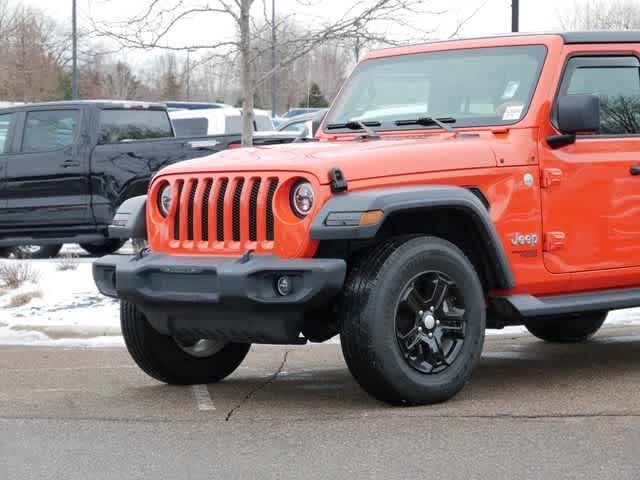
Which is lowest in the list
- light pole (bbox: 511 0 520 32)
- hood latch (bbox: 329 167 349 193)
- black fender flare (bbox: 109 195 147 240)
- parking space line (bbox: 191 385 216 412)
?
parking space line (bbox: 191 385 216 412)

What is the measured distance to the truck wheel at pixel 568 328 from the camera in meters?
9.09

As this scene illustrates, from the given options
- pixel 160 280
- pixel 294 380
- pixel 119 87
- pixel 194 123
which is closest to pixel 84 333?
pixel 294 380

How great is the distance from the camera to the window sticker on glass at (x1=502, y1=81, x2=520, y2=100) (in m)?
7.41

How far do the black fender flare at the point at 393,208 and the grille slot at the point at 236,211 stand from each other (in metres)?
0.49

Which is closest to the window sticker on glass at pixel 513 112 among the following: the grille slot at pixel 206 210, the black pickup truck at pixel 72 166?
the grille slot at pixel 206 210

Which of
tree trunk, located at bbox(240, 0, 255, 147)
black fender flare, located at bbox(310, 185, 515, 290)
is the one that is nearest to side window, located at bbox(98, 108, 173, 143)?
tree trunk, located at bbox(240, 0, 255, 147)

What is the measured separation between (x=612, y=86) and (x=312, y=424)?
3.00 m

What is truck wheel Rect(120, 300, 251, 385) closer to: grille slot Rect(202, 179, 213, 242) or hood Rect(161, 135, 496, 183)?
grille slot Rect(202, 179, 213, 242)

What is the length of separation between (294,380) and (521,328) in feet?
9.94

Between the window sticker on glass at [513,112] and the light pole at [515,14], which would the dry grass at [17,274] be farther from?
the light pole at [515,14]

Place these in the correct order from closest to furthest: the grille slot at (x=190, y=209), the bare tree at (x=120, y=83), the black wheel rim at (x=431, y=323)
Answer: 1. the black wheel rim at (x=431, y=323)
2. the grille slot at (x=190, y=209)
3. the bare tree at (x=120, y=83)

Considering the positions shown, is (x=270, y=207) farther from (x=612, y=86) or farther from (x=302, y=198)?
(x=612, y=86)

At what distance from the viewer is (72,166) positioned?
15.0 meters

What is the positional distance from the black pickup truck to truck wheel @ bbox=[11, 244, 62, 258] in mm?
489
